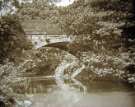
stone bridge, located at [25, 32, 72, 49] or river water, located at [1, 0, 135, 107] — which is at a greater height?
stone bridge, located at [25, 32, 72, 49]

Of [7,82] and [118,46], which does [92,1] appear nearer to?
[118,46]

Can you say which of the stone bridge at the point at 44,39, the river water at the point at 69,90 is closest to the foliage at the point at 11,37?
the stone bridge at the point at 44,39

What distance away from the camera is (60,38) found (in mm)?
3234

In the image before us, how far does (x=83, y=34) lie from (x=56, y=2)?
1.32 feet

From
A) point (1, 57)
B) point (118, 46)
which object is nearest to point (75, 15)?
point (118, 46)

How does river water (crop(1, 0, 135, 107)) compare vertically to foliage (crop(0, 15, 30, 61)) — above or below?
below

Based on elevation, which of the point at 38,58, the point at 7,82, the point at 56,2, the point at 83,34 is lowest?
the point at 7,82

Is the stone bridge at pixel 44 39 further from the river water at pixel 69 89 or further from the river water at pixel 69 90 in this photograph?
the river water at pixel 69 90

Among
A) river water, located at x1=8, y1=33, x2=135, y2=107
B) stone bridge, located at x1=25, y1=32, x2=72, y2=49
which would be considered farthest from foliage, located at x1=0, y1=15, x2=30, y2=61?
river water, located at x1=8, y1=33, x2=135, y2=107

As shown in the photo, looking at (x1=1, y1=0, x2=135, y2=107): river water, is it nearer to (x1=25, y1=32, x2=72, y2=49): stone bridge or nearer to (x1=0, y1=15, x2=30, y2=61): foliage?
(x1=25, y1=32, x2=72, y2=49): stone bridge

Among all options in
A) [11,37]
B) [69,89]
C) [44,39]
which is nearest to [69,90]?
[69,89]

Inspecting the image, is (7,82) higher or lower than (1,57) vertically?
lower

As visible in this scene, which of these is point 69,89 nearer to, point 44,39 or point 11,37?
point 44,39

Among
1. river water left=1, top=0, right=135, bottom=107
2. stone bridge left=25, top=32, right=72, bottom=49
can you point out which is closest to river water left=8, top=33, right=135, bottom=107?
river water left=1, top=0, right=135, bottom=107
